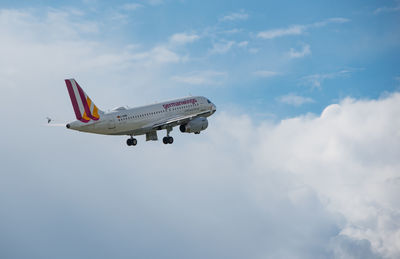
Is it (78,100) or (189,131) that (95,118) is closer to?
(78,100)

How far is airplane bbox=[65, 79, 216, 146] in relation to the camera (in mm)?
89562

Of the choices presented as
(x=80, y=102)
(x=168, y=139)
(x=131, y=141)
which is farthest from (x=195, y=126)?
(x=80, y=102)

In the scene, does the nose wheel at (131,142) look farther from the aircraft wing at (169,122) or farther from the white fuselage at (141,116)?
the aircraft wing at (169,122)

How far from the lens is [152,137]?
98.8 meters

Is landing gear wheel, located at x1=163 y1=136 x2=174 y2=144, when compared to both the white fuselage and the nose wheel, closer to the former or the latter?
the white fuselage

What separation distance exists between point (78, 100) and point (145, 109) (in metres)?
9.89

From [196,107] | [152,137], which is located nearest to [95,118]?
[152,137]

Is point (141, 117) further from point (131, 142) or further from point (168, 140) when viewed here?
point (168, 140)

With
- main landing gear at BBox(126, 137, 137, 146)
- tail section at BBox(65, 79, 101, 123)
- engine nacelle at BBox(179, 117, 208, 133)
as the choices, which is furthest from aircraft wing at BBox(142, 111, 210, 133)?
tail section at BBox(65, 79, 101, 123)

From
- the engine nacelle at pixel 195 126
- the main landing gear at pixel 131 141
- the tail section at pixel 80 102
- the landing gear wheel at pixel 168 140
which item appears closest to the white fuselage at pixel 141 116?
the tail section at pixel 80 102

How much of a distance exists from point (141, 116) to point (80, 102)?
8.95 metres

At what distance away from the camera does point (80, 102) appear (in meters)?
89.6

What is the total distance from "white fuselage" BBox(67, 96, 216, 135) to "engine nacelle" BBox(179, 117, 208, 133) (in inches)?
53.0

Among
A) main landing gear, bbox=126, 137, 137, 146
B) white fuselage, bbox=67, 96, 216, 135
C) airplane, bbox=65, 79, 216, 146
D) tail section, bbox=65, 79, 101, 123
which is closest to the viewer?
tail section, bbox=65, 79, 101, 123
